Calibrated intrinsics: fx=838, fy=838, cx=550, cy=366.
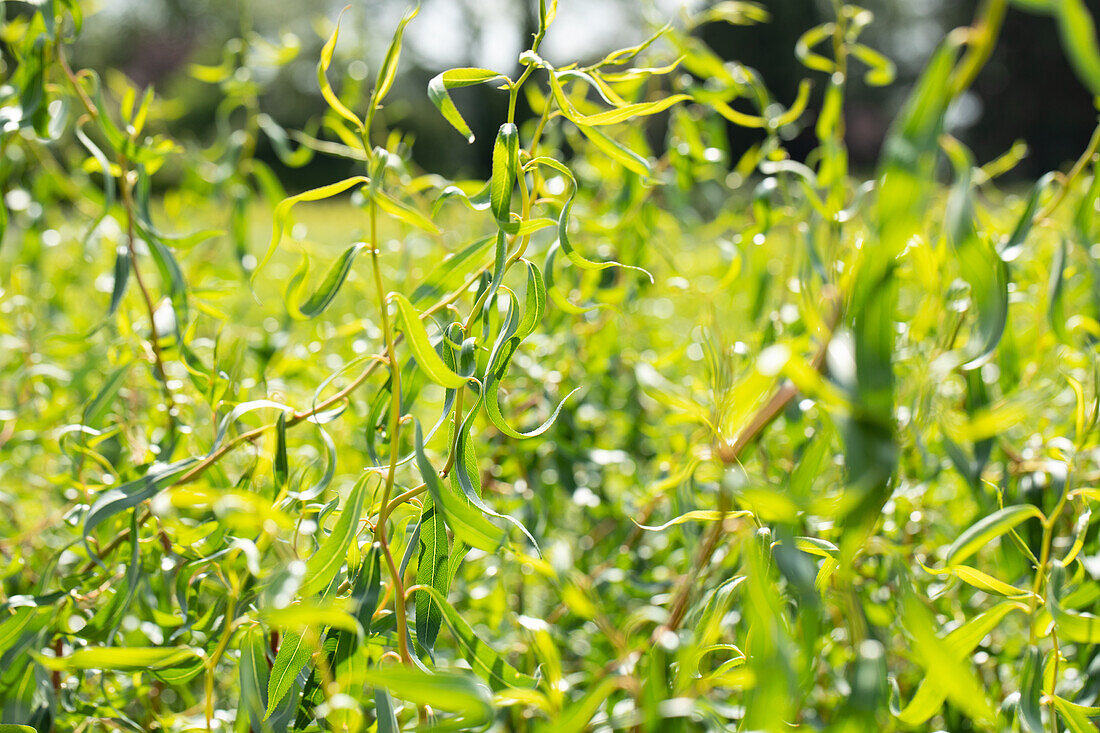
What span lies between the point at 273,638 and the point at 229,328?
3.30 ft

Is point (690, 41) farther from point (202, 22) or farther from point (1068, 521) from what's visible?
point (202, 22)

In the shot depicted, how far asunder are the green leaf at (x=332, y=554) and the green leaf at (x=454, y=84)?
225 mm

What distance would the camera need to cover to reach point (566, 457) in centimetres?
95

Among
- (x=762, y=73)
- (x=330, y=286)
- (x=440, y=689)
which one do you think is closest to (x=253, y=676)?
(x=440, y=689)

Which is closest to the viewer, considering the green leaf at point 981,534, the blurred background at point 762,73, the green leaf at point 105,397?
the green leaf at point 981,534

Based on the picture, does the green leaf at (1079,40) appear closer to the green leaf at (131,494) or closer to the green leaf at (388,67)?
the green leaf at (388,67)

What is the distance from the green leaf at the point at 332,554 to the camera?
45 cm

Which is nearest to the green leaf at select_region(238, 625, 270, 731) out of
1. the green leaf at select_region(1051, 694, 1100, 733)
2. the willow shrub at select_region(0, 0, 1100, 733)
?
the willow shrub at select_region(0, 0, 1100, 733)

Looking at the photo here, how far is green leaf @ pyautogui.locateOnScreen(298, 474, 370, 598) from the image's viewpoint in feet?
1.49

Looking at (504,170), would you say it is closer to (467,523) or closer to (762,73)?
(467,523)

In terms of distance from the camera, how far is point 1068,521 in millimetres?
879

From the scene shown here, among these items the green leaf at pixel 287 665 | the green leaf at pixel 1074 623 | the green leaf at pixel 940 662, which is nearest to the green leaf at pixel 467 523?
the green leaf at pixel 287 665

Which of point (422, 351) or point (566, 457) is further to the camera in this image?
point (566, 457)

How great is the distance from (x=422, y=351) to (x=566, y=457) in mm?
498
